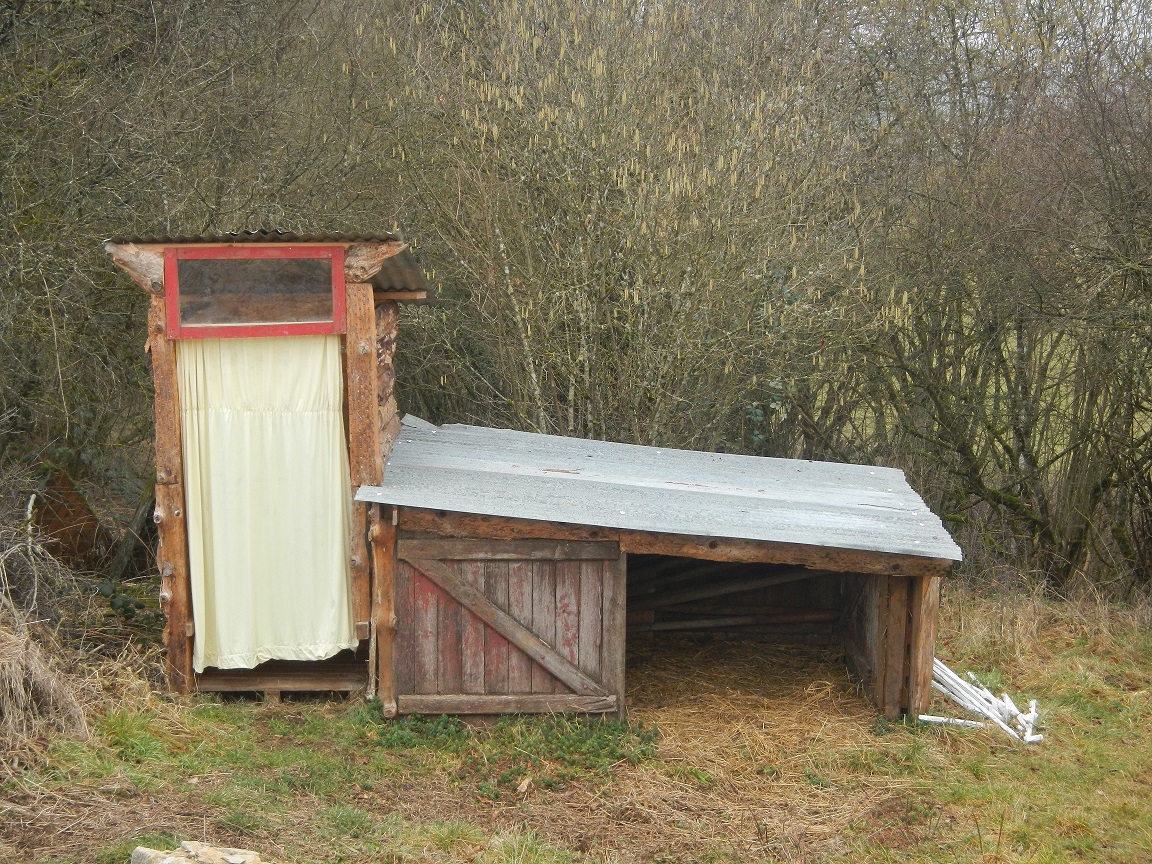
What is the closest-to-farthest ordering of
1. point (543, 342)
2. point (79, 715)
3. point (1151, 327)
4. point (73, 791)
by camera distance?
1. point (73, 791)
2. point (79, 715)
3. point (1151, 327)
4. point (543, 342)

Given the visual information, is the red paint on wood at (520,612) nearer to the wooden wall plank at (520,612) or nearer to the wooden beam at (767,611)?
the wooden wall plank at (520,612)

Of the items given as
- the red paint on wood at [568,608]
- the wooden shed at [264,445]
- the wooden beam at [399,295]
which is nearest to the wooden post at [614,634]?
the red paint on wood at [568,608]

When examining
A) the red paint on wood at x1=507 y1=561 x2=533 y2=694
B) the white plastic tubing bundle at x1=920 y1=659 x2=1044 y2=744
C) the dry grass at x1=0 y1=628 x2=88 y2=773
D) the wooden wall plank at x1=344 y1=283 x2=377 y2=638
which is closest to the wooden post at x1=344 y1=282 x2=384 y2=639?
the wooden wall plank at x1=344 y1=283 x2=377 y2=638

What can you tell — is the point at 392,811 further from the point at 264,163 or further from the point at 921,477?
the point at 921,477

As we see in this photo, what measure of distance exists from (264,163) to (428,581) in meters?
4.99

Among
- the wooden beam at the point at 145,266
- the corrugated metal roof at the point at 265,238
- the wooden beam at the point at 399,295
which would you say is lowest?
the wooden beam at the point at 399,295

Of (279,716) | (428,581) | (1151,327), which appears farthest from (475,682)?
(1151,327)

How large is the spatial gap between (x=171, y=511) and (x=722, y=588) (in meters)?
4.05

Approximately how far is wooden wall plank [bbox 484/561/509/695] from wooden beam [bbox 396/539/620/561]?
113mm

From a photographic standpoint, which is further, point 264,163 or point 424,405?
point 424,405

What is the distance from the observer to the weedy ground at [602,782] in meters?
5.50

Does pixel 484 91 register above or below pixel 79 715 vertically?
above

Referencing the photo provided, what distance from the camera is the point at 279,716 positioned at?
278 inches

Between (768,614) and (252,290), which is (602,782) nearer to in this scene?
(768,614)
